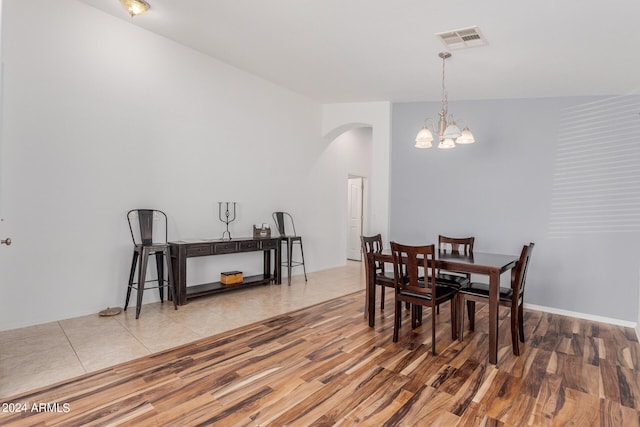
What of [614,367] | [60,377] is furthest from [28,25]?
[614,367]

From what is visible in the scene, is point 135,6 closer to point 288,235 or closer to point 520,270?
point 288,235

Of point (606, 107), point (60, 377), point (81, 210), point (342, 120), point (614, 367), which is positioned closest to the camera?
point (60, 377)

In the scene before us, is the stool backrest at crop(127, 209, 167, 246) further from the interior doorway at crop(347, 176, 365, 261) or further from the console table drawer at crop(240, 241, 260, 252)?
the interior doorway at crop(347, 176, 365, 261)

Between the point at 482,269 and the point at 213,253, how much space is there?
10.0 feet

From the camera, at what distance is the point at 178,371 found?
2.49 metres

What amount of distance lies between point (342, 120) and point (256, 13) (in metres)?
3.08

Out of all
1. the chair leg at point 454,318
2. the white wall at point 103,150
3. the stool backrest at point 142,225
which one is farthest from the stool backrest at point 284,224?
the chair leg at point 454,318

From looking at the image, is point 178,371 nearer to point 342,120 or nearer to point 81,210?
point 81,210

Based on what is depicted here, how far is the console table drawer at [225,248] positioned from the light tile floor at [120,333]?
612mm

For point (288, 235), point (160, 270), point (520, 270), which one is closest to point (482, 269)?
point (520, 270)

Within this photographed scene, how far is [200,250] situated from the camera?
4.15 metres

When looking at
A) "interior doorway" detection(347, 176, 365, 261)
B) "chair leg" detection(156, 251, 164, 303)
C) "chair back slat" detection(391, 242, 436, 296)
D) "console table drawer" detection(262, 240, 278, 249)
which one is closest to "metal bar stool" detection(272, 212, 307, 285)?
"console table drawer" detection(262, 240, 278, 249)

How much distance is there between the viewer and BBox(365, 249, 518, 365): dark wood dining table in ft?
9.09

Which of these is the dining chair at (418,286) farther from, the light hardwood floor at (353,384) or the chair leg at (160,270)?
the chair leg at (160,270)
